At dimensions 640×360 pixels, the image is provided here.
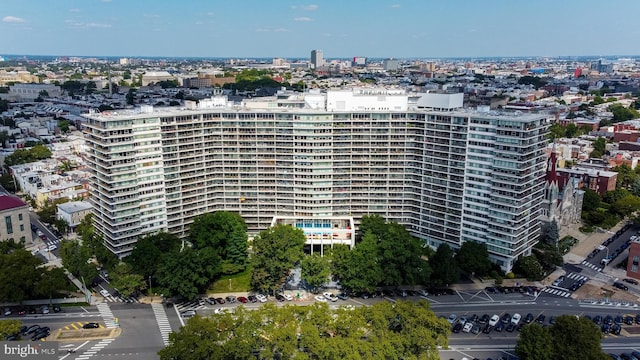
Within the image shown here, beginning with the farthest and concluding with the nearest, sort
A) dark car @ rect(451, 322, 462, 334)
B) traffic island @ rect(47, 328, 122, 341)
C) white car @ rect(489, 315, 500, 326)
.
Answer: white car @ rect(489, 315, 500, 326) → dark car @ rect(451, 322, 462, 334) → traffic island @ rect(47, 328, 122, 341)

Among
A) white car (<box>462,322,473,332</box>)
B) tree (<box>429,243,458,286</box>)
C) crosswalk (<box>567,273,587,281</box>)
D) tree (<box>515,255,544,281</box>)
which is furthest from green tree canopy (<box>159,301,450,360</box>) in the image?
crosswalk (<box>567,273,587,281</box>)

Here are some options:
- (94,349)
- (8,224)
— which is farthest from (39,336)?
(8,224)

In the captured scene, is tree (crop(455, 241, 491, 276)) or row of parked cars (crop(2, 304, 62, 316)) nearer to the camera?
row of parked cars (crop(2, 304, 62, 316))

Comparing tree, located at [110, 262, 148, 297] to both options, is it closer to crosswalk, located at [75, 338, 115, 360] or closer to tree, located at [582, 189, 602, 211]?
crosswalk, located at [75, 338, 115, 360]

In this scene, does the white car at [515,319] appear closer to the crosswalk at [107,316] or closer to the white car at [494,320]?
the white car at [494,320]

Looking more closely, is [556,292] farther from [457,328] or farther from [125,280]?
[125,280]

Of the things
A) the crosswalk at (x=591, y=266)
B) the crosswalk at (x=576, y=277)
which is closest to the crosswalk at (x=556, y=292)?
the crosswalk at (x=576, y=277)

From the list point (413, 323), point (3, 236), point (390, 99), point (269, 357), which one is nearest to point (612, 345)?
point (413, 323)

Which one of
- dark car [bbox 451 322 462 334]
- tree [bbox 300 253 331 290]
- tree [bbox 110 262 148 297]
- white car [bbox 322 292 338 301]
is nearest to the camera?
dark car [bbox 451 322 462 334]
